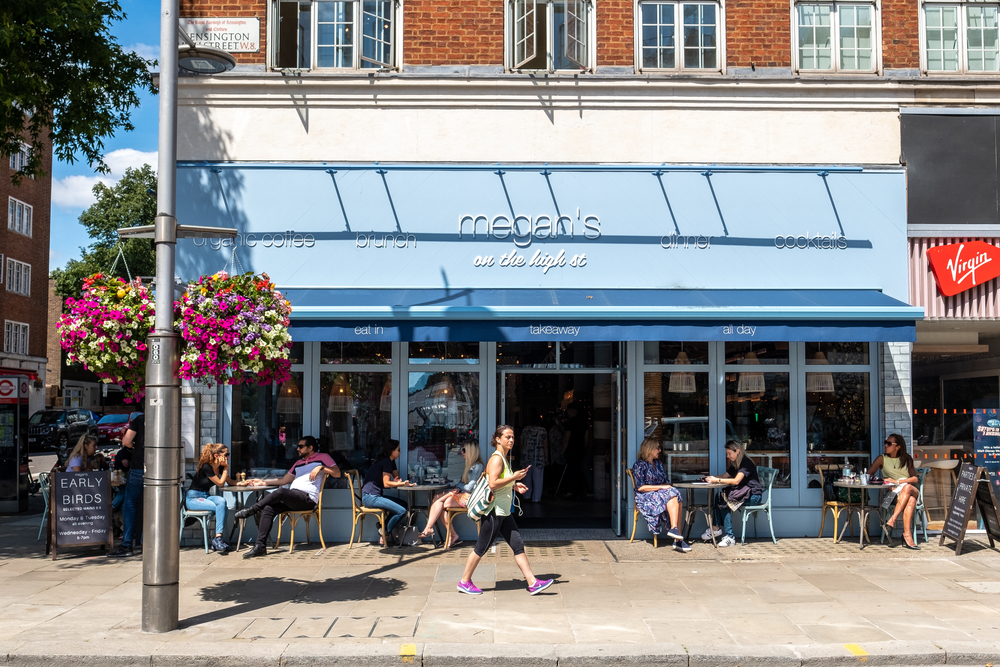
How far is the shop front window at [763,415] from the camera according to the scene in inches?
453

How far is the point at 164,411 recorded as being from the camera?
275 inches

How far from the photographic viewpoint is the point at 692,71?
1188 cm

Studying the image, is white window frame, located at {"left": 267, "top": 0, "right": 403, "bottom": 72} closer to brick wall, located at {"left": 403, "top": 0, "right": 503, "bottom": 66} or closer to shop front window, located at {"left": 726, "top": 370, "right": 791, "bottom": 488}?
brick wall, located at {"left": 403, "top": 0, "right": 503, "bottom": 66}

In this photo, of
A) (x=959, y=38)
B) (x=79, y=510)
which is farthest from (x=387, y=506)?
(x=959, y=38)

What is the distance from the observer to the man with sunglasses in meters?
10.1

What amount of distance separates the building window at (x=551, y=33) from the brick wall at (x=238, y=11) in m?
3.32

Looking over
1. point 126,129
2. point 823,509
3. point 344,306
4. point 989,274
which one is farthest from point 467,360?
point 989,274

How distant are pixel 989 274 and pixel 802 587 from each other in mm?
5557

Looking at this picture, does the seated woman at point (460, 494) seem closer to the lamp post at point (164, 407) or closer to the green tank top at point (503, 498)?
the green tank top at point (503, 498)

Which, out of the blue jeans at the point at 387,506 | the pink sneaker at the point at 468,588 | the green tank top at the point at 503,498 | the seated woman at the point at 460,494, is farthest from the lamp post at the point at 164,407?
the seated woman at the point at 460,494

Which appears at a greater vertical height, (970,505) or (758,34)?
(758,34)

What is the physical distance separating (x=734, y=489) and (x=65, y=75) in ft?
32.2

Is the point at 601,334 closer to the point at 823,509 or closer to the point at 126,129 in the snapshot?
the point at 823,509

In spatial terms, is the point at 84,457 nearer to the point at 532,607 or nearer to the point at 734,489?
the point at 532,607
